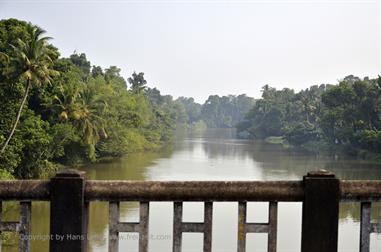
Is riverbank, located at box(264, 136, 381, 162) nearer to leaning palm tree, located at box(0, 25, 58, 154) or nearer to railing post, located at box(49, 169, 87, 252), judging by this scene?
leaning palm tree, located at box(0, 25, 58, 154)

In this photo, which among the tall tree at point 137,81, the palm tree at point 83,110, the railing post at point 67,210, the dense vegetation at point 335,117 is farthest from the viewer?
the tall tree at point 137,81

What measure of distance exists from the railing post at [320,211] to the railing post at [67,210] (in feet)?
4.83

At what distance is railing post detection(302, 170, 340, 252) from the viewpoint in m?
2.98

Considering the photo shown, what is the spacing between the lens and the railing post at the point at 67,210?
2.96 m

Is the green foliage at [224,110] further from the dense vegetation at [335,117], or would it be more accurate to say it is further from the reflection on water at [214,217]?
the reflection on water at [214,217]

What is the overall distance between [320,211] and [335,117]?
5384 cm

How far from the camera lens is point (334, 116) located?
5422cm

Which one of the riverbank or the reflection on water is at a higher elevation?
the riverbank

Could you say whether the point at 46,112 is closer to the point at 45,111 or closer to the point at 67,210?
the point at 45,111

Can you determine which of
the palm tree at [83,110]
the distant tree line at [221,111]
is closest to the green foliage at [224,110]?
the distant tree line at [221,111]

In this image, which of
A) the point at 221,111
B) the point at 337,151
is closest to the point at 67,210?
the point at 337,151

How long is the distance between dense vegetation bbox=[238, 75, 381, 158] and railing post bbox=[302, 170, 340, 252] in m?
44.6

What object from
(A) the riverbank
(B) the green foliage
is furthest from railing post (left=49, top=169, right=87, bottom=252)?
(B) the green foliage

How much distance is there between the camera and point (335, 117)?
5428 cm
